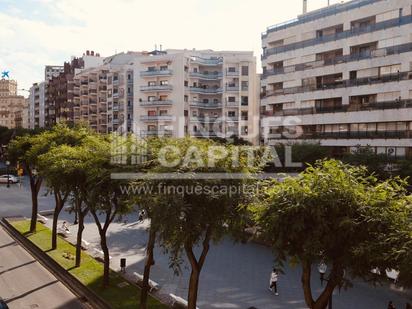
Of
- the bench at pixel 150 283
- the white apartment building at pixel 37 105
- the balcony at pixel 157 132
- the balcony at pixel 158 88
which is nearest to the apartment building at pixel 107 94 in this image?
the balcony at pixel 157 132

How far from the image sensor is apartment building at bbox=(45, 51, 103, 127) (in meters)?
112

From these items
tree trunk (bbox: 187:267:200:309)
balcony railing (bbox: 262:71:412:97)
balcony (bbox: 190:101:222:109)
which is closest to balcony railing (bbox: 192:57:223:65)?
balcony (bbox: 190:101:222:109)

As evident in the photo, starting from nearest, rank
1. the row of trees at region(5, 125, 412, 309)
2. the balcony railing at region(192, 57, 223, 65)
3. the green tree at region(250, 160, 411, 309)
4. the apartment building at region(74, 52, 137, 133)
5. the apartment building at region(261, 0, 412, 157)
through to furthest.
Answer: the green tree at region(250, 160, 411, 309)
the row of trees at region(5, 125, 412, 309)
the apartment building at region(261, 0, 412, 157)
the balcony railing at region(192, 57, 223, 65)
the apartment building at region(74, 52, 137, 133)

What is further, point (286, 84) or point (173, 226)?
point (286, 84)

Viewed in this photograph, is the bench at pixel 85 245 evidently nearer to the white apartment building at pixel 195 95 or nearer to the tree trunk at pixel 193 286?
the tree trunk at pixel 193 286

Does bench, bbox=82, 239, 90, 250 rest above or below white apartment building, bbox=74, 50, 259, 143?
below

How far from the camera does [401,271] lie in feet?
32.4

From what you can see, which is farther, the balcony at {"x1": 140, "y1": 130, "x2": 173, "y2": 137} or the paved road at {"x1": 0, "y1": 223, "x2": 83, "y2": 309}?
the balcony at {"x1": 140, "y1": 130, "x2": 173, "y2": 137}

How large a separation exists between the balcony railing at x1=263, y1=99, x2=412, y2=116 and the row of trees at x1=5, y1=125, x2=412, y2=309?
106ft

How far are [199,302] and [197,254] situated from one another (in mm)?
7771

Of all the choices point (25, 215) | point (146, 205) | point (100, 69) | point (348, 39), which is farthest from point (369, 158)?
point (100, 69)

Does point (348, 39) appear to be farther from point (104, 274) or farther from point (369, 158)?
point (104, 274)

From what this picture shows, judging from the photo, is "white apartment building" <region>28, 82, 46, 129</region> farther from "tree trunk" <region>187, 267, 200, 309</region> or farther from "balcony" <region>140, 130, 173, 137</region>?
"tree trunk" <region>187, 267, 200, 309</region>

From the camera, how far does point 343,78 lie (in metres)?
49.7
